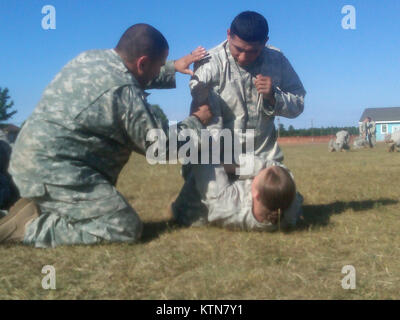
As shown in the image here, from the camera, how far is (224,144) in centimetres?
404

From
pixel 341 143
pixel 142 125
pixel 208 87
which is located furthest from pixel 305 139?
pixel 142 125

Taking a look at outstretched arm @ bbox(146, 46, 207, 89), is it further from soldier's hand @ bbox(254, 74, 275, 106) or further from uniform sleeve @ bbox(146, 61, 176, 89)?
soldier's hand @ bbox(254, 74, 275, 106)

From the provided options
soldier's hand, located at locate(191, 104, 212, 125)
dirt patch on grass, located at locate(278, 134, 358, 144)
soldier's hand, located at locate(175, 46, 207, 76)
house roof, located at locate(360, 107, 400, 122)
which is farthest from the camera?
house roof, located at locate(360, 107, 400, 122)

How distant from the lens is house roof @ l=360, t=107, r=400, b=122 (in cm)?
6606

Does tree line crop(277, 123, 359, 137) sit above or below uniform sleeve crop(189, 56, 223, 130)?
below

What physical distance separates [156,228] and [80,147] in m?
1.05

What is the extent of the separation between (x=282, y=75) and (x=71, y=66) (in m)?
2.12

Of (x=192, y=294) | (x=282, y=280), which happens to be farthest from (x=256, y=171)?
(x=192, y=294)

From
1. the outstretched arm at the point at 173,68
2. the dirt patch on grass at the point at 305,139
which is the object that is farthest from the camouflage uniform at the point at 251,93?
the dirt patch on grass at the point at 305,139

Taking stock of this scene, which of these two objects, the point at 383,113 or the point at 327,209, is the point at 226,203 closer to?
the point at 327,209

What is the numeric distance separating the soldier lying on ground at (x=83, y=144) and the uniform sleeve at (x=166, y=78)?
2.33 feet

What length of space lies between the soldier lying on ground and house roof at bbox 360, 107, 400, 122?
68157 mm

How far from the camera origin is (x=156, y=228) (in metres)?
3.88

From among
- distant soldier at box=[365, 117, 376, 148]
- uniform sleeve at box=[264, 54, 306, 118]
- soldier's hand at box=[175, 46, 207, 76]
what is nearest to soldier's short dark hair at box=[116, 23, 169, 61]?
soldier's hand at box=[175, 46, 207, 76]
